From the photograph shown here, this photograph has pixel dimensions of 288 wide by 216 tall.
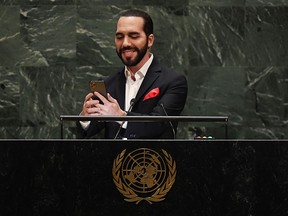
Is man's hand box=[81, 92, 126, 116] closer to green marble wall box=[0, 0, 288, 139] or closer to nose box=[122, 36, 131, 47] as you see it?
nose box=[122, 36, 131, 47]

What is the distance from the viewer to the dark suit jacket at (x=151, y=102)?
3.87 meters

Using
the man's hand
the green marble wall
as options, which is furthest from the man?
the green marble wall

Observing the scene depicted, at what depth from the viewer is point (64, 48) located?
5.87 meters

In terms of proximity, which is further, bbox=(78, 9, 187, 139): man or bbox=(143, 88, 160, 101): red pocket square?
bbox=(143, 88, 160, 101): red pocket square

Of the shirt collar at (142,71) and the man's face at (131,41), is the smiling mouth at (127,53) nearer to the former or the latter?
the man's face at (131,41)

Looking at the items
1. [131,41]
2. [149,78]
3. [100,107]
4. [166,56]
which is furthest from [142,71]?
[166,56]
